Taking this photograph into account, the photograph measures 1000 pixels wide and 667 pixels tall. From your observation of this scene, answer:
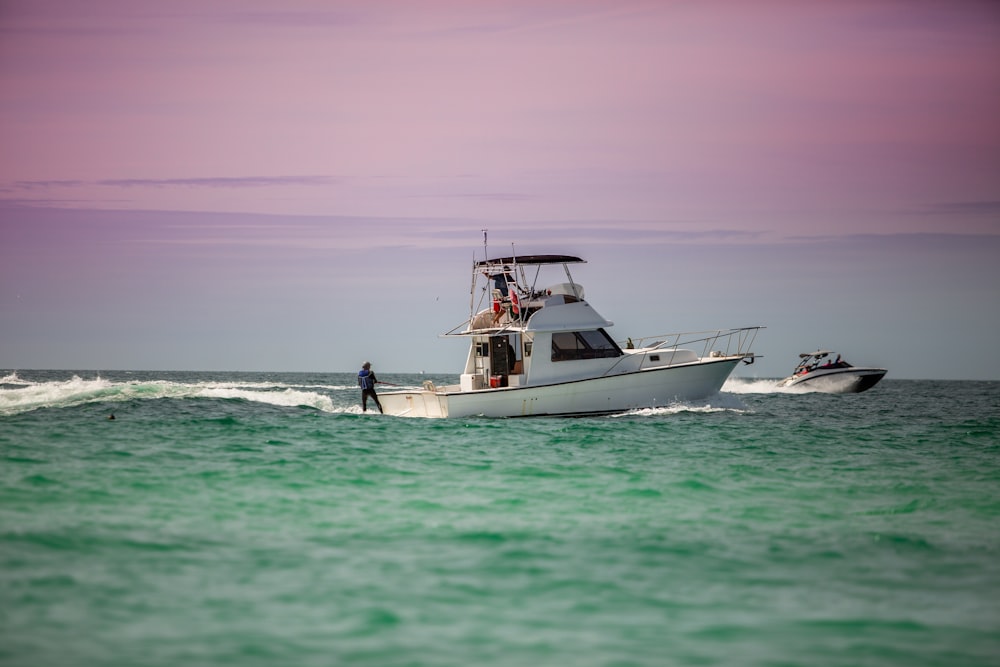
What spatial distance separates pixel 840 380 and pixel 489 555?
48.0m

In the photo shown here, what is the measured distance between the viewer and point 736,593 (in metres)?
8.36

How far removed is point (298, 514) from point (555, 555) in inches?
144

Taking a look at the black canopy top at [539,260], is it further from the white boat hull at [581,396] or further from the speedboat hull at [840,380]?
the speedboat hull at [840,380]

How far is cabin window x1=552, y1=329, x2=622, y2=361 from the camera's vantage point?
26.9 meters

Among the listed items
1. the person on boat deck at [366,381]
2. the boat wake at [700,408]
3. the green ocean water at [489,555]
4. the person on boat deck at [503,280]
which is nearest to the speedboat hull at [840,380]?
the boat wake at [700,408]

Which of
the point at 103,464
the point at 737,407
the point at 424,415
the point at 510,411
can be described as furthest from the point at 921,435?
the point at 103,464

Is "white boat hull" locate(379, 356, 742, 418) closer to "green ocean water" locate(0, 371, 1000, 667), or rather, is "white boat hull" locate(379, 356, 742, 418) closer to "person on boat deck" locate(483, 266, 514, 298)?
"person on boat deck" locate(483, 266, 514, 298)

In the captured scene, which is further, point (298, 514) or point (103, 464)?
point (103, 464)

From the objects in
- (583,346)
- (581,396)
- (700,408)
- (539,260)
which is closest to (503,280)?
(539,260)

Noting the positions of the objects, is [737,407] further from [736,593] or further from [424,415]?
[736,593]

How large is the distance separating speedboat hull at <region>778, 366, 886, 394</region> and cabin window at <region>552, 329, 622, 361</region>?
30.1 meters

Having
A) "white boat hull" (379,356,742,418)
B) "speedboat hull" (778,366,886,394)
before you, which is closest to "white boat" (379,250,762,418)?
"white boat hull" (379,356,742,418)

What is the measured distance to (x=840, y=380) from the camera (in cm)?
5322

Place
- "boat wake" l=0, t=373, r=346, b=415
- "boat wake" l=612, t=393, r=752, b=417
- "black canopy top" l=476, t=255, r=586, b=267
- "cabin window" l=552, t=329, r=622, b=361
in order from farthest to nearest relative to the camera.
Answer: "boat wake" l=0, t=373, r=346, b=415, "black canopy top" l=476, t=255, r=586, b=267, "boat wake" l=612, t=393, r=752, b=417, "cabin window" l=552, t=329, r=622, b=361
